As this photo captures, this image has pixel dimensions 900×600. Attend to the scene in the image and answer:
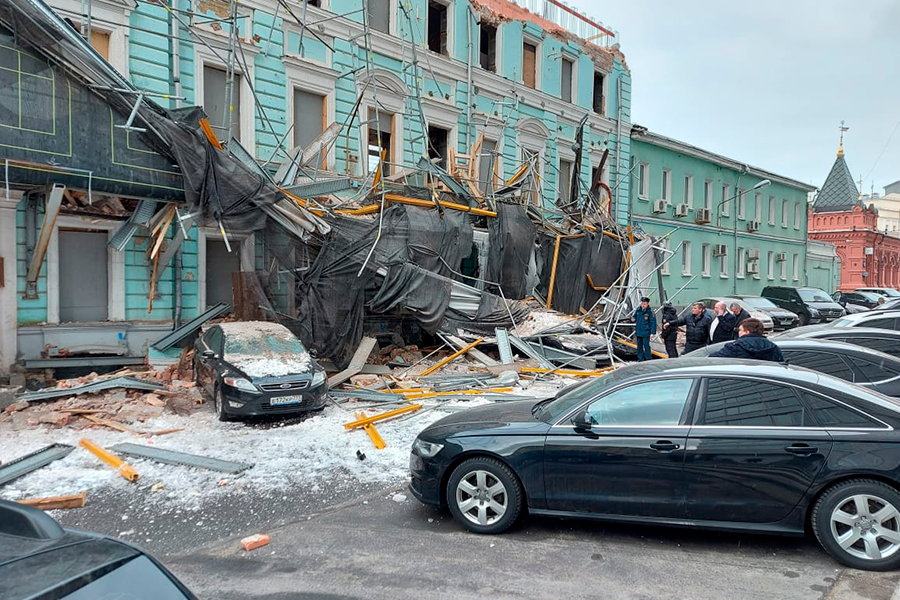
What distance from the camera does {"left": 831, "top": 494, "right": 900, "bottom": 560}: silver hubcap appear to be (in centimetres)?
416

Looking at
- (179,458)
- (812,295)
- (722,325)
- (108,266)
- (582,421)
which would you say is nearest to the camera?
(582,421)

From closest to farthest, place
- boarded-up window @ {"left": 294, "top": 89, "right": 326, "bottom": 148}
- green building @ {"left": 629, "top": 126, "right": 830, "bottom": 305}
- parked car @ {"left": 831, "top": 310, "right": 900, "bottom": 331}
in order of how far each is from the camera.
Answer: parked car @ {"left": 831, "top": 310, "right": 900, "bottom": 331}
boarded-up window @ {"left": 294, "top": 89, "right": 326, "bottom": 148}
green building @ {"left": 629, "top": 126, "right": 830, "bottom": 305}

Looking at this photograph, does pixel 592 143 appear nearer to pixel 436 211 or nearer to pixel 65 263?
pixel 436 211

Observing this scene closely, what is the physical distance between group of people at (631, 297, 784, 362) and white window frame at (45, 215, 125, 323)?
1136cm

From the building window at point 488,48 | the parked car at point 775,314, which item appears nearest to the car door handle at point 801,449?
the building window at point 488,48

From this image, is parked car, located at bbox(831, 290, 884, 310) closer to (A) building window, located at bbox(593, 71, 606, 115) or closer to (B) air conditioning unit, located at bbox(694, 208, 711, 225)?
Answer: (B) air conditioning unit, located at bbox(694, 208, 711, 225)

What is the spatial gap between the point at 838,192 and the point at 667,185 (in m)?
32.8

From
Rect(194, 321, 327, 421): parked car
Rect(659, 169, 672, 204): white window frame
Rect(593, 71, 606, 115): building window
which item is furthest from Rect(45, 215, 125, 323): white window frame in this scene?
Rect(659, 169, 672, 204): white window frame

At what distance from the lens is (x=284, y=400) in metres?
9.02

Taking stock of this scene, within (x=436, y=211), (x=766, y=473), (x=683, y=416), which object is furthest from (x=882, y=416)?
(x=436, y=211)

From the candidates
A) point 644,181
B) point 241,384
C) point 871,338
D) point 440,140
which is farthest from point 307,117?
point 644,181

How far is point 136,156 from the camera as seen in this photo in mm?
11367

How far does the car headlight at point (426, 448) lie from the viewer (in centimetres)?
522

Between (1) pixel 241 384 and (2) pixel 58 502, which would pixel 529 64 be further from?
(2) pixel 58 502
